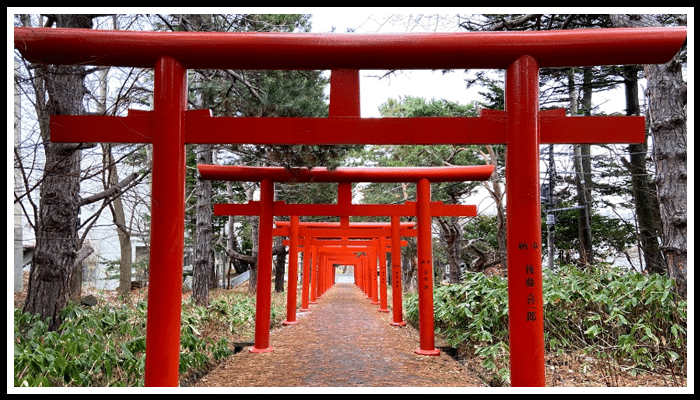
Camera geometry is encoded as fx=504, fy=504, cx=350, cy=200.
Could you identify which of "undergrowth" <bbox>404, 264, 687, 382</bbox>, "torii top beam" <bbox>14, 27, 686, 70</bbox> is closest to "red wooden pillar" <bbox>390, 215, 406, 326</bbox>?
"undergrowth" <bbox>404, 264, 687, 382</bbox>

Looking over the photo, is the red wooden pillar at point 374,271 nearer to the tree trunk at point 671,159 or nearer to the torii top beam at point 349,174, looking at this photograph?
the torii top beam at point 349,174

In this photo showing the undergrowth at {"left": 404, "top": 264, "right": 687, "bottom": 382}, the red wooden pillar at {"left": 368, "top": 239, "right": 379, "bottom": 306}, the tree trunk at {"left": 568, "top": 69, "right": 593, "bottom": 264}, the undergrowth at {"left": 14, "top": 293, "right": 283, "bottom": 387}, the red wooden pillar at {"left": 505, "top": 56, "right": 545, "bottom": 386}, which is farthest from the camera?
the red wooden pillar at {"left": 368, "top": 239, "right": 379, "bottom": 306}

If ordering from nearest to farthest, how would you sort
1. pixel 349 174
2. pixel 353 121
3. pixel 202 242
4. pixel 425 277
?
pixel 353 121, pixel 425 277, pixel 349 174, pixel 202 242

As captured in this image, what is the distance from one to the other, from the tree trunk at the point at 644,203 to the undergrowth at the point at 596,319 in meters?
3.60

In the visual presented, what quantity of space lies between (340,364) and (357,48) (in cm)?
491

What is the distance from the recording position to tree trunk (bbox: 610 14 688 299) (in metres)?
6.47

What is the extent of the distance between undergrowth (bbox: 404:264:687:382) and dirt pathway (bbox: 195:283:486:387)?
78cm

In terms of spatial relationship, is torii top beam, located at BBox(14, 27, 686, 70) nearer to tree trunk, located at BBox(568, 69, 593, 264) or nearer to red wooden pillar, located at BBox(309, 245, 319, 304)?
tree trunk, located at BBox(568, 69, 593, 264)

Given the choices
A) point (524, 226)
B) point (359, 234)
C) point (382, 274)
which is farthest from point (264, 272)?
point (382, 274)

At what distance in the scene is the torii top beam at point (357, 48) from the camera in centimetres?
457

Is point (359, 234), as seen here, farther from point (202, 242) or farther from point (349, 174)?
point (349, 174)

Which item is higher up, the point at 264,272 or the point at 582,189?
the point at 582,189

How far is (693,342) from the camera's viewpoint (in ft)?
16.4

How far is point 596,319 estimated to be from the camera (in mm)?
6840
